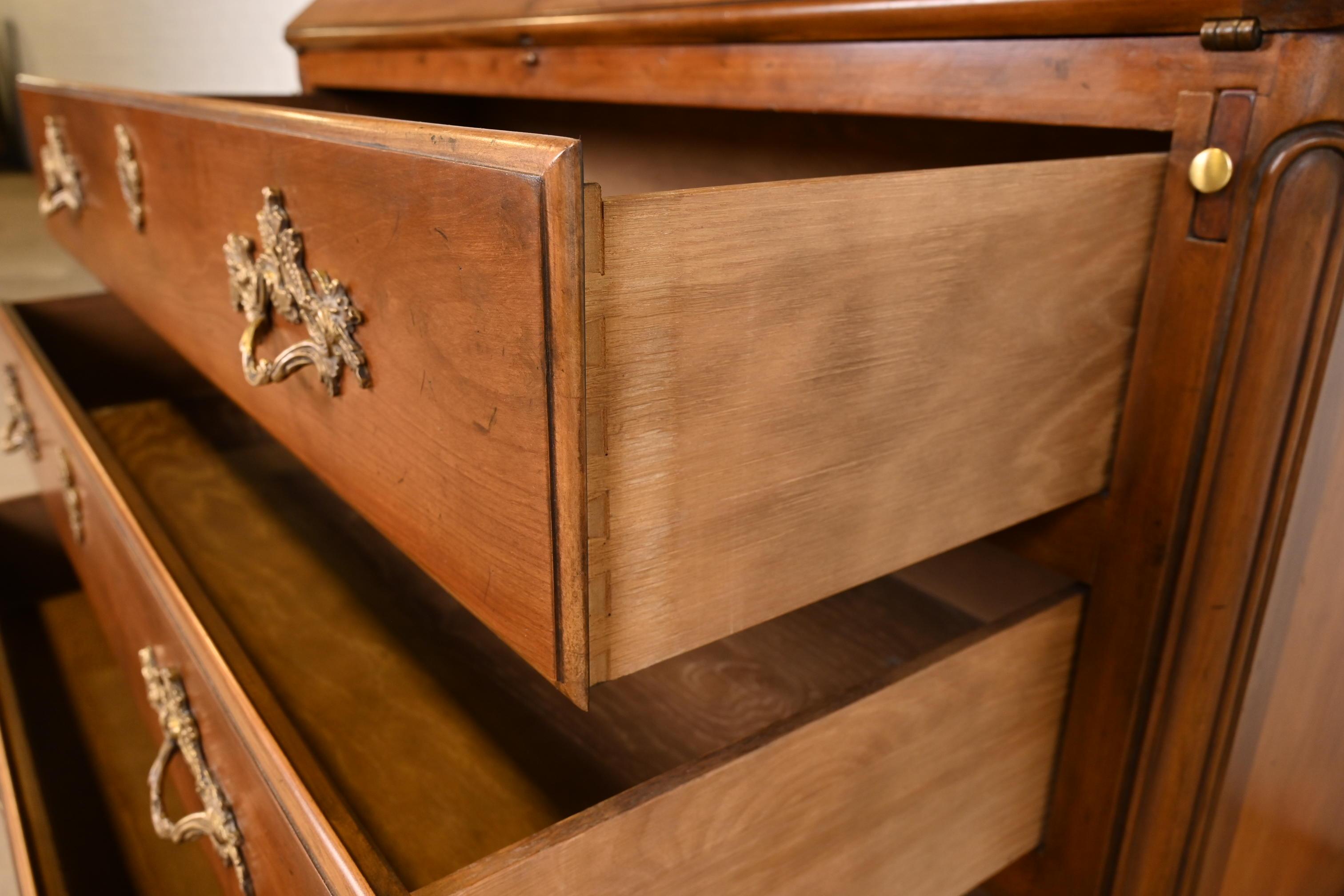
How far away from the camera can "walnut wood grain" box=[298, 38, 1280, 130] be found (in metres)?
0.44

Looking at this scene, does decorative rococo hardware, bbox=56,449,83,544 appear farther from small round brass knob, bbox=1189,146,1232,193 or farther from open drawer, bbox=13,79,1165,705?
small round brass knob, bbox=1189,146,1232,193

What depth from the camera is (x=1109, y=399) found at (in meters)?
0.51

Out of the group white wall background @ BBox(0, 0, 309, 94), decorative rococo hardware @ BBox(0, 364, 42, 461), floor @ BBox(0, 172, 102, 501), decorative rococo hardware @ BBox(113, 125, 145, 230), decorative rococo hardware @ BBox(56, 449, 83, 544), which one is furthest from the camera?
floor @ BBox(0, 172, 102, 501)

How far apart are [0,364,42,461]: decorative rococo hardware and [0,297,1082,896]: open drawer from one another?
114mm

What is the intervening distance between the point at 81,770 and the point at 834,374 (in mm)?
712

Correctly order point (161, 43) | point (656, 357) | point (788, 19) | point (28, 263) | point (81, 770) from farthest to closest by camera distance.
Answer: point (28, 263) < point (161, 43) < point (81, 770) < point (788, 19) < point (656, 357)

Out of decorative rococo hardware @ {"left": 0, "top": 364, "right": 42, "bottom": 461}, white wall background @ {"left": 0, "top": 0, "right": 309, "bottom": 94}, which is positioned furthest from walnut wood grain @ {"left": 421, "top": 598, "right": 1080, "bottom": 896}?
white wall background @ {"left": 0, "top": 0, "right": 309, "bottom": 94}

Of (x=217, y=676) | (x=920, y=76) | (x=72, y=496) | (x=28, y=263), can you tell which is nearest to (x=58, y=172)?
(x=72, y=496)

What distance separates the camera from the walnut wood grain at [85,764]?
2.31ft

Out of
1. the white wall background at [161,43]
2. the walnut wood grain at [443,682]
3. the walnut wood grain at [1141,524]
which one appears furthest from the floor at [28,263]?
the walnut wood grain at [1141,524]

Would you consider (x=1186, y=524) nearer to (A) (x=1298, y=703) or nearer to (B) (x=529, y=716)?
(A) (x=1298, y=703)

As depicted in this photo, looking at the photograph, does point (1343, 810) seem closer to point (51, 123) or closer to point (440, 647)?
point (440, 647)

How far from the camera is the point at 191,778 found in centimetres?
61

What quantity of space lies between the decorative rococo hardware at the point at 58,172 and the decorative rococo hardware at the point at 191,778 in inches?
17.7
